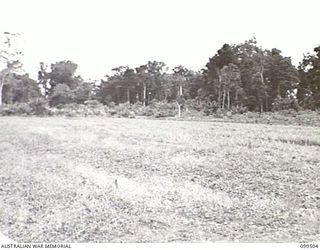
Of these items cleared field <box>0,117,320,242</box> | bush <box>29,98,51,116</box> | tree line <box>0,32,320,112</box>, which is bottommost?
cleared field <box>0,117,320,242</box>

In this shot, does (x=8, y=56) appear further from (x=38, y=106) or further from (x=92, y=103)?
(x=92, y=103)

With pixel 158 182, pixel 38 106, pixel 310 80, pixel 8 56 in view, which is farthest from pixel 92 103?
pixel 310 80

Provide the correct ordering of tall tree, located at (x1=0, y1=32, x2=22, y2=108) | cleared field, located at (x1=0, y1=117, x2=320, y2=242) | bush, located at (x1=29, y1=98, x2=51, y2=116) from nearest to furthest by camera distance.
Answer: cleared field, located at (x1=0, y1=117, x2=320, y2=242), tall tree, located at (x1=0, y1=32, x2=22, y2=108), bush, located at (x1=29, y1=98, x2=51, y2=116)

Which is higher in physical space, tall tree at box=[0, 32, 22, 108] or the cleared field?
tall tree at box=[0, 32, 22, 108]

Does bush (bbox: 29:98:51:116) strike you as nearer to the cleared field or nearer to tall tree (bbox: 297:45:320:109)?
the cleared field

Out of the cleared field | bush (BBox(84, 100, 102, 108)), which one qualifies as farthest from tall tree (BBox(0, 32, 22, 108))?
bush (BBox(84, 100, 102, 108))

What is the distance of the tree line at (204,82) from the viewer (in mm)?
3750

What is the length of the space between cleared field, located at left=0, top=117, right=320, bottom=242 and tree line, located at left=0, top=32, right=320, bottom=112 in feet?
0.84

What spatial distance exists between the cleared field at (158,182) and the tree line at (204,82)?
0.84 ft

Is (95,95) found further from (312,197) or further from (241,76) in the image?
(312,197)

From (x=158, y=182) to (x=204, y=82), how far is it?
110 cm

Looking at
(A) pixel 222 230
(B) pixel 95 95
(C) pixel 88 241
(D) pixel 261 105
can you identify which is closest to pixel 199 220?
(A) pixel 222 230

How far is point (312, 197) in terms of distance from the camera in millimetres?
3346

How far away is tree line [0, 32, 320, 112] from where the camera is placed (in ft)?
12.3
